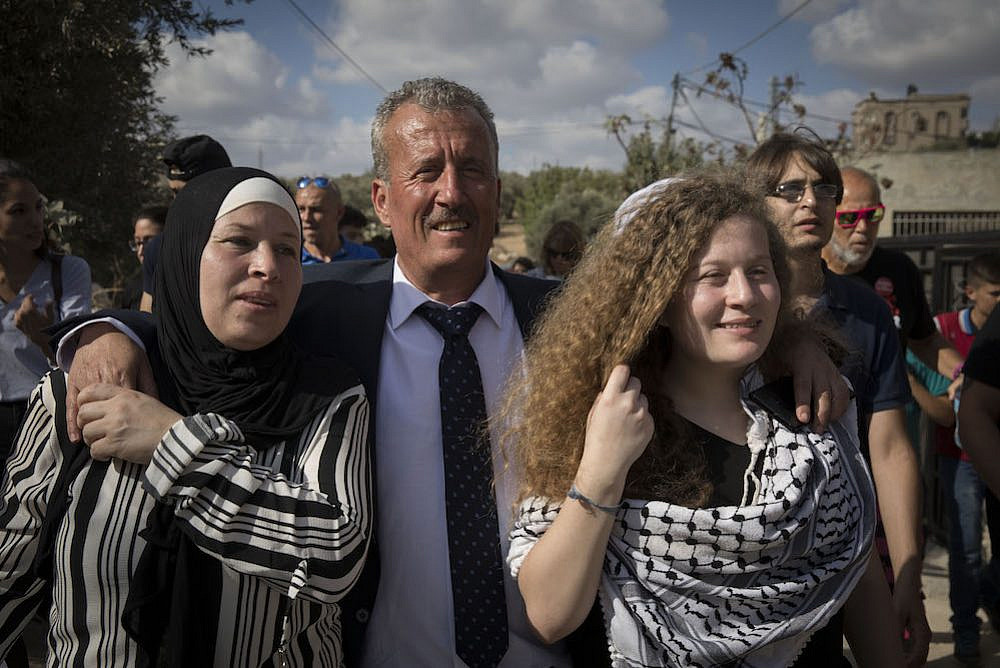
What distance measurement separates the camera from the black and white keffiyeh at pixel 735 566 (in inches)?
64.2

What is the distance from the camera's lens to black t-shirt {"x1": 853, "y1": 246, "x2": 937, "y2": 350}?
3438mm

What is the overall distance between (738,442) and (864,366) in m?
0.98

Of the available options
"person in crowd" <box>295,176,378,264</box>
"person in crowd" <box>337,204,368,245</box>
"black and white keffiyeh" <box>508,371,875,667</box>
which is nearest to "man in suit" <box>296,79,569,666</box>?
"black and white keffiyeh" <box>508,371,875,667</box>

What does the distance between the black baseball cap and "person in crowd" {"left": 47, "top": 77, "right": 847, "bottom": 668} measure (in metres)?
1.76

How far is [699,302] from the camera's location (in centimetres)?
171

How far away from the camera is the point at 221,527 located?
1552 mm

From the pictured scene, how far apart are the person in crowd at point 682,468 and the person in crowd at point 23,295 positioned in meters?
3.01

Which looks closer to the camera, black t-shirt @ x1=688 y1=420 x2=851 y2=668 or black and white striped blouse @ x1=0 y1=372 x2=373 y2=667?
black and white striped blouse @ x1=0 y1=372 x2=373 y2=667

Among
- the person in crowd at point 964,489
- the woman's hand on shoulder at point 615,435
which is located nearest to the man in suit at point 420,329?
the woman's hand on shoulder at point 615,435

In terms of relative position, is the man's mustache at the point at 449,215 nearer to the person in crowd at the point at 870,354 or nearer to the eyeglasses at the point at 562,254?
the person in crowd at the point at 870,354

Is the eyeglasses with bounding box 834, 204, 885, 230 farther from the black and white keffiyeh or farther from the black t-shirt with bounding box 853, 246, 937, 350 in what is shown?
the black and white keffiyeh

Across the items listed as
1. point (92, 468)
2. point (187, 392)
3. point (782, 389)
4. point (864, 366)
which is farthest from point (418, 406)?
point (864, 366)

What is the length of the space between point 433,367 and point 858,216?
2.03 metres

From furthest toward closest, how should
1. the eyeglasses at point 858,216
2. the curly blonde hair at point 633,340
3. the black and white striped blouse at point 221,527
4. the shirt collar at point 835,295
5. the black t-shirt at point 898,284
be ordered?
the black t-shirt at point 898,284, the eyeglasses at point 858,216, the shirt collar at point 835,295, the curly blonde hair at point 633,340, the black and white striped blouse at point 221,527
